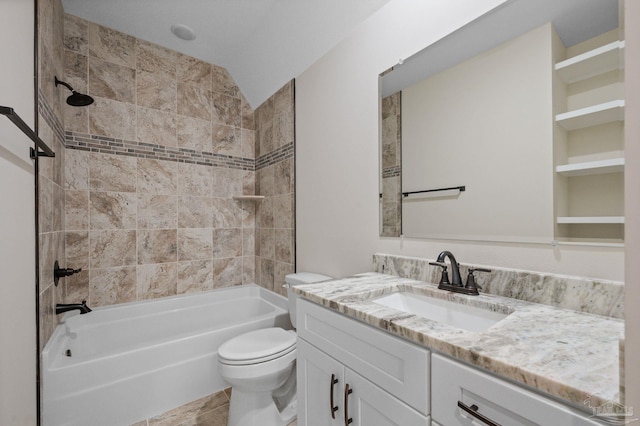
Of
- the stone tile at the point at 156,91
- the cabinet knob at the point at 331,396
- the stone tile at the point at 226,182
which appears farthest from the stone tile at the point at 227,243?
the cabinet knob at the point at 331,396

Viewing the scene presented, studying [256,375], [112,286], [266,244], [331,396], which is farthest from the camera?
[266,244]

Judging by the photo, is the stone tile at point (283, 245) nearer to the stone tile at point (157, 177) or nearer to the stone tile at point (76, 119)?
the stone tile at point (157, 177)

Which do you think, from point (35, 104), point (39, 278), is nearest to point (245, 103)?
point (35, 104)

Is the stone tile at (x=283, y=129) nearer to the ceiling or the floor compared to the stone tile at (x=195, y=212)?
nearer to the ceiling

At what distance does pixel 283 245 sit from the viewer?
2.40 metres

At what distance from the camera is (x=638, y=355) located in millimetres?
360

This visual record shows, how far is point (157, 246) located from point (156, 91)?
4.43ft

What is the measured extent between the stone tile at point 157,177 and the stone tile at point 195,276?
0.68 metres

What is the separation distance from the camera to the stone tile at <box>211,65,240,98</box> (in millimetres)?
2672

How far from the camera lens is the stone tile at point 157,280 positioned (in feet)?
7.46

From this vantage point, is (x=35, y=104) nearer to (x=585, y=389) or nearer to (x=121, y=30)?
(x=121, y=30)

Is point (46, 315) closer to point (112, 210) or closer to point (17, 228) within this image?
point (17, 228)

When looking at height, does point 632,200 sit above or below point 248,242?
above

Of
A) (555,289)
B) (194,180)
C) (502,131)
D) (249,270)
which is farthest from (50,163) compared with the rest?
(555,289)
